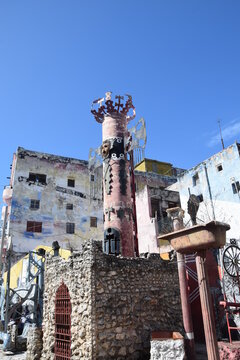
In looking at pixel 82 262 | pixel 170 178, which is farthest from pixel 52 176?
pixel 82 262

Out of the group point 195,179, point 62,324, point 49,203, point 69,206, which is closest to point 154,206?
point 195,179

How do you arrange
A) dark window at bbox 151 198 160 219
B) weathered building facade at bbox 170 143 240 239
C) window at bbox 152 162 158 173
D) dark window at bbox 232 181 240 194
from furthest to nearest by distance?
window at bbox 152 162 158 173 → dark window at bbox 151 198 160 219 → weathered building facade at bbox 170 143 240 239 → dark window at bbox 232 181 240 194

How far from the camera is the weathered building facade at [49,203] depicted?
2941cm

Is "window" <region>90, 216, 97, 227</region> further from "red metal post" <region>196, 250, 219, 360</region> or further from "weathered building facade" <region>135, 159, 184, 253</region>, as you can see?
"red metal post" <region>196, 250, 219, 360</region>

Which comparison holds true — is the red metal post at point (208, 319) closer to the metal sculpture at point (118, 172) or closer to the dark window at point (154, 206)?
the metal sculpture at point (118, 172)

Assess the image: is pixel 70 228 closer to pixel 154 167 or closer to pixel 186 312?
pixel 154 167

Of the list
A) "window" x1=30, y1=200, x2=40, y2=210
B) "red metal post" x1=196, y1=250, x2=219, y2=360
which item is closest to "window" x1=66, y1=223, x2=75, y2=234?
"window" x1=30, y1=200, x2=40, y2=210

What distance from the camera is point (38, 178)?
31.8 metres

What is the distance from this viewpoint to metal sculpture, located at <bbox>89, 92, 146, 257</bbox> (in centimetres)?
1574

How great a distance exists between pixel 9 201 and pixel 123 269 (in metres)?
21.8

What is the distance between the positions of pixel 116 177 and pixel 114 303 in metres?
7.33

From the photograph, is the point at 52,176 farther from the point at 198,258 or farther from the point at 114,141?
the point at 198,258

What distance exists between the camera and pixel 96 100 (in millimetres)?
19562

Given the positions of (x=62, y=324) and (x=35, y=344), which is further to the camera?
(x=35, y=344)
